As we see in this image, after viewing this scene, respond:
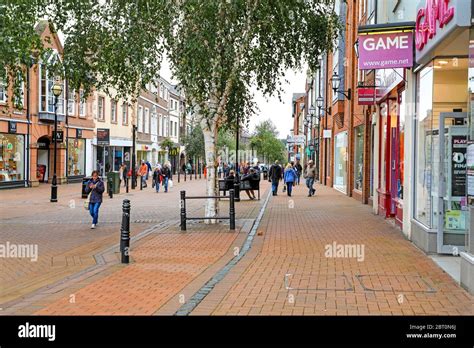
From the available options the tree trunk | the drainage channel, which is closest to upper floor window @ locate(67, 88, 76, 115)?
the tree trunk

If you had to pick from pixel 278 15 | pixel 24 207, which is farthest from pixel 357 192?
pixel 24 207

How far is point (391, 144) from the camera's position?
1528 centimetres

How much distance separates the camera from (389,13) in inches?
574

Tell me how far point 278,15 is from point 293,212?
21.0ft

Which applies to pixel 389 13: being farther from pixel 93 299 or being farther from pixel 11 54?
pixel 93 299

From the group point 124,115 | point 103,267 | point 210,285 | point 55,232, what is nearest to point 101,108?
point 124,115

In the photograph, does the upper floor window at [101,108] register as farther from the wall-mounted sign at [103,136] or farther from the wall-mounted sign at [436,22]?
the wall-mounted sign at [436,22]

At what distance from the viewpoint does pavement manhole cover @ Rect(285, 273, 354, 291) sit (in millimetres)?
7133

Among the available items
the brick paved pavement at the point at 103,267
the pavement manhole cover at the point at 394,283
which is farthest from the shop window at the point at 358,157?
the pavement manhole cover at the point at 394,283

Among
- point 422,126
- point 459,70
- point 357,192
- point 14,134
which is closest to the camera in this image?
point 459,70

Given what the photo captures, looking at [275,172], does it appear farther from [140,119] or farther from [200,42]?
[140,119]

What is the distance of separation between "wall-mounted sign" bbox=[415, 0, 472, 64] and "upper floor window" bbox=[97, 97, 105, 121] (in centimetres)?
3525

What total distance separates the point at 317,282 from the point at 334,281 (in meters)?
0.24

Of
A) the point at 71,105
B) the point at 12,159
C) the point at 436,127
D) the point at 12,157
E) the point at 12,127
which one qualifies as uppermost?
the point at 71,105
